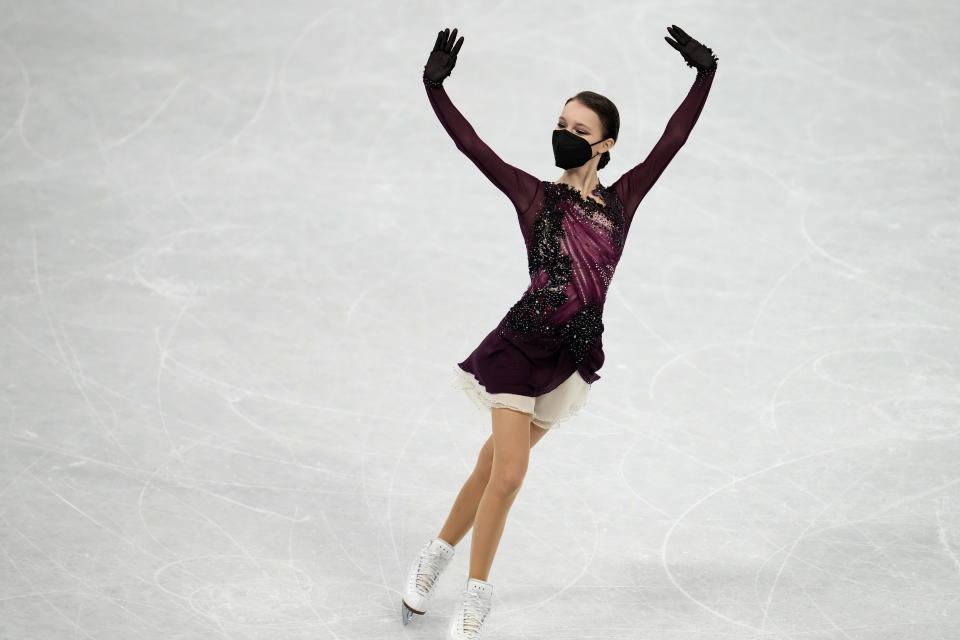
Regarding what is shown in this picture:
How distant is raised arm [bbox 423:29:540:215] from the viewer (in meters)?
4.28

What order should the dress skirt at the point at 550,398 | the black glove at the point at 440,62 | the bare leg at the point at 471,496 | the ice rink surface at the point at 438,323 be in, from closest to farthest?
the black glove at the point at 440,62
the dress skirt at the point at 550,398
the bare leg at the point at 471,496
the ice rink surface at the point at 438,323

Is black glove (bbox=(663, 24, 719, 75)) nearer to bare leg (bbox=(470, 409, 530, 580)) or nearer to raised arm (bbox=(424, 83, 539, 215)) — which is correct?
raised arm (bbox=(424, 83, 539, 215))

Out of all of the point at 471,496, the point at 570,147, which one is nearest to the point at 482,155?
the point at 570,147

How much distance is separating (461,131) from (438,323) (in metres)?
2.46

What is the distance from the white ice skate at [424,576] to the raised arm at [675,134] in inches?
53.0

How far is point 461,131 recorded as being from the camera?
A: 169 inches

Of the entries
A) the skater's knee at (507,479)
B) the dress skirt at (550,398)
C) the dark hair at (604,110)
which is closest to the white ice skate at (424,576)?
the skater's knee at (507,479)

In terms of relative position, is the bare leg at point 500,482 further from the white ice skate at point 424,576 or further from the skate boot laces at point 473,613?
the white ice skate at point 424,576

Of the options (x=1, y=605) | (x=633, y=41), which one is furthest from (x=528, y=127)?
(x=1, y=605)

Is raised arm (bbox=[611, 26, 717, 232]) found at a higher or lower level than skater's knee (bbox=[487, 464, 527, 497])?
higher

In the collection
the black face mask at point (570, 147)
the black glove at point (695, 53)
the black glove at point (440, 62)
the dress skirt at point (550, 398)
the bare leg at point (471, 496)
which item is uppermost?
the black glove at point (695, 53)

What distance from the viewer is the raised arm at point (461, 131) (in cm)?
428

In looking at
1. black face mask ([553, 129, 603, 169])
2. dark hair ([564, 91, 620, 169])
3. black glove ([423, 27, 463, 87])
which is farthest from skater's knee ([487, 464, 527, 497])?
black glove ([423, 27, 463, 87])

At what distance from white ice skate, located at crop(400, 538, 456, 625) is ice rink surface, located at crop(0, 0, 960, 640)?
0.09 metres
